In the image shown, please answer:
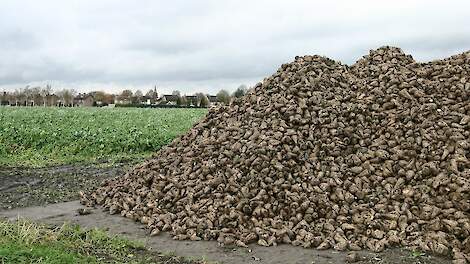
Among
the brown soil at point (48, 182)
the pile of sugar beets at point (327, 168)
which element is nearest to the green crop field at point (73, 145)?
the brown soil at point (48, 182)

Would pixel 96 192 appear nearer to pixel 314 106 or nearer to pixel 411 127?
Result: pixel 314 106

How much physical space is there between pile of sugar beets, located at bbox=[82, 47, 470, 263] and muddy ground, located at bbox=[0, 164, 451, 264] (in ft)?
0.44

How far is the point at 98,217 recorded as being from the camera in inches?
271

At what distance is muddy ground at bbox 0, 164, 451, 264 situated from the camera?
5121 mm

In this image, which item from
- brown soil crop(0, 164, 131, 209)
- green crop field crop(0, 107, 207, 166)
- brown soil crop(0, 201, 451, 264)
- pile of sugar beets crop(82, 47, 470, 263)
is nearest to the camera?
brown soil crop(0, 201, 451, 264)

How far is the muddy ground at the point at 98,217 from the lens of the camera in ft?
16.8

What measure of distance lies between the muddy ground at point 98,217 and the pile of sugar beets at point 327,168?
0.14m

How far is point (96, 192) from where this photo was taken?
8.02 metres

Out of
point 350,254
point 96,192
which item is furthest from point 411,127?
point 96,192

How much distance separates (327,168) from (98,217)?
8.84 feet

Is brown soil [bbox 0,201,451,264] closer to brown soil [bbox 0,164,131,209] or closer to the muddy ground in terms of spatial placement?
the muddy ground

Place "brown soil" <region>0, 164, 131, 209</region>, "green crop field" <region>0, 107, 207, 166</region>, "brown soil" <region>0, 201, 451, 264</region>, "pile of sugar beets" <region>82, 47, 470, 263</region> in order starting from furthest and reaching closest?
"green crop field" <region>0, 107, 207, 166</region>
"brown soil" <region>0, 164, 131, 209</region>
"pile of sugar beets" <region>82, 47, 470, 263</region>
"brown soil" <region>0, 201, 451, 264</region>

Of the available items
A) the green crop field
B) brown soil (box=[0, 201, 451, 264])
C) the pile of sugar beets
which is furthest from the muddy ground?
the green crop field

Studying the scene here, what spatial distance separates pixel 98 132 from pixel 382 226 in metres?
11.0
